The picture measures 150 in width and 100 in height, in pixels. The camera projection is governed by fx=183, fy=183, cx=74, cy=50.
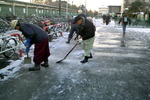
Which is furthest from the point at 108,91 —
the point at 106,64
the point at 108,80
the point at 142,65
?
the point at 142,65

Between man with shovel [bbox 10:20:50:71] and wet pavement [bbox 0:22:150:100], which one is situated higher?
man with shovel [bbox 10:20:50:71]

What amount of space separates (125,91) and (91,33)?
246cm

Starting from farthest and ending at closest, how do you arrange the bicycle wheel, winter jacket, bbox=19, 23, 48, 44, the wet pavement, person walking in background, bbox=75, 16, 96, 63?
the bicycle wheel, person walking in background, bbox=75, 16, 96, 63, winter jacket, bbox=19, 23, 48, 44, the wet pavement

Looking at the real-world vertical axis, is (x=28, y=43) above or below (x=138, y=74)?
above

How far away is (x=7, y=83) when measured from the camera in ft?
14.0

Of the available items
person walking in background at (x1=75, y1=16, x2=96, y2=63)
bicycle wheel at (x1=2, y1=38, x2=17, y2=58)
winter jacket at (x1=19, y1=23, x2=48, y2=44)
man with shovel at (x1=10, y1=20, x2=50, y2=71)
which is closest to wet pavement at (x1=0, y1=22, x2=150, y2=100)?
man with shovel at (x1=10, y1=20, x2=50, y2=71)

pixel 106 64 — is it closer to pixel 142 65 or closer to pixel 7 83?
pixel 142 65

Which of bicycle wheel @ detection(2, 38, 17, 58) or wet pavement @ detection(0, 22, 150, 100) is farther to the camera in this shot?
bicycle wheel @ detection(2, 38, 17, 58)

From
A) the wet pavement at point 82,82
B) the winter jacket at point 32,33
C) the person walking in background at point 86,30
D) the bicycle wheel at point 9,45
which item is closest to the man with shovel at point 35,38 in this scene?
the winter jacket at point 32,33

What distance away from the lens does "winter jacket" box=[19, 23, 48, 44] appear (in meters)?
4.71

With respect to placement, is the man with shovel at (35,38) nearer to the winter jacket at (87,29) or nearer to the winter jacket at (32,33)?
the winter jacket at (32,33)

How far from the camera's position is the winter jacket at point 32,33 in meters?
4.71

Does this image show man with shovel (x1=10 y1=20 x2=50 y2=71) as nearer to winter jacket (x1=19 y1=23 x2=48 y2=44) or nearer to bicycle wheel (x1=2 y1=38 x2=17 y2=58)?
winter jacket (x1=19 y1=23 x2=48 y2=44)

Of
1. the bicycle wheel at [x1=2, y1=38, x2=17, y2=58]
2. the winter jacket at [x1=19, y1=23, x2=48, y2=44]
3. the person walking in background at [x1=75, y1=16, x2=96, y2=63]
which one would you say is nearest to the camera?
the winter jacket at [x1=19, y1=23, x2=48, y2=44]
